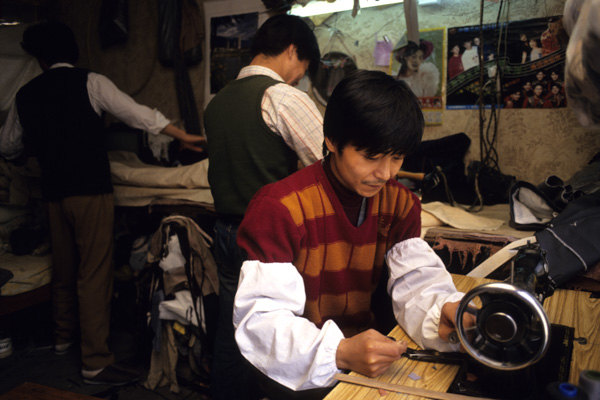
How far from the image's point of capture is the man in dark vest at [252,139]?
2.02 metres

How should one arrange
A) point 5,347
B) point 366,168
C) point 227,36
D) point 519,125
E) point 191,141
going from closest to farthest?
point 366,168, point 519,125, point 191,141, point 5,347, point 227,36

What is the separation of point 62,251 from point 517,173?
3.11 m

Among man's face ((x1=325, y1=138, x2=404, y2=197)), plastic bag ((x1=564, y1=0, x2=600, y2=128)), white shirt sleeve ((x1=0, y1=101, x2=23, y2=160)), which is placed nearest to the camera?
plastic bag ((x1=564, y1=0, x2=600, y2=128))

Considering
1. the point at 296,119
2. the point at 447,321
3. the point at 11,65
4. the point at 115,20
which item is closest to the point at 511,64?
the point at 296,119

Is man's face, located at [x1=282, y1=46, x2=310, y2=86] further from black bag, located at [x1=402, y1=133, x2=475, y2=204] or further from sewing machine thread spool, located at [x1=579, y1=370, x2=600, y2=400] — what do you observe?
sewing machine thread spool, located at [x1=579, y1=370, x2=600, y2=400]

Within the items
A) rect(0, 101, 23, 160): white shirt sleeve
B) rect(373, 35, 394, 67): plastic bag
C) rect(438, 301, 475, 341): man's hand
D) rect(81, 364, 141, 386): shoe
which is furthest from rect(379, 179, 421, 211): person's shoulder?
rect(0, 101, 23, 160): white shirt sleeve

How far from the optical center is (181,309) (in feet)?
9.40

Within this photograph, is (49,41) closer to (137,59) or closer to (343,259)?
(137,59)

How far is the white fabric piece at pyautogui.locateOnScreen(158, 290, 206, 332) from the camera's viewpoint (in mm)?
2863

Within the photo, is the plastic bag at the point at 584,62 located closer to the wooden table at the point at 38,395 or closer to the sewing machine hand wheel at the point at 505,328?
the sewing machine hand wheel at the point at 505,328

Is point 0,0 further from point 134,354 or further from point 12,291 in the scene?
point 134,354

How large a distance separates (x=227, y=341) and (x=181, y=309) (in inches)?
29.6

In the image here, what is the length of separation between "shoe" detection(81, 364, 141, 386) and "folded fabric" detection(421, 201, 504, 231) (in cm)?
226

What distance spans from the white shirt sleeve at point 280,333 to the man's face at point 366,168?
0.32 m
